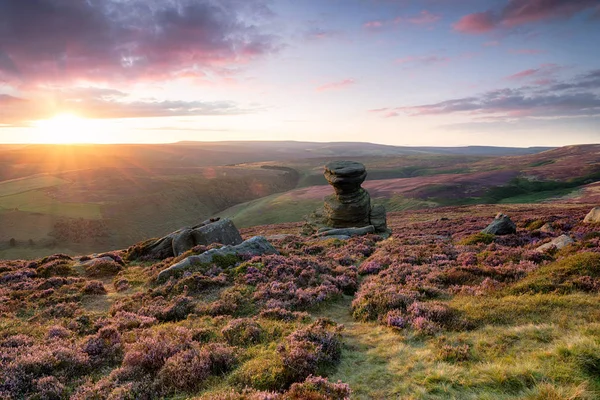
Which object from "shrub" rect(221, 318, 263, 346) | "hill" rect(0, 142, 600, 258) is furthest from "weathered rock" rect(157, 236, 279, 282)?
"hill" rect(0, 142, 600, 258)

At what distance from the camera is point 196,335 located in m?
10.6

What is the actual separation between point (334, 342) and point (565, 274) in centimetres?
1085

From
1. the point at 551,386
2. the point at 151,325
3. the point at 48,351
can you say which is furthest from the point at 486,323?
the point at 48,351

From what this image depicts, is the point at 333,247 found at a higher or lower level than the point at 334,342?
lower

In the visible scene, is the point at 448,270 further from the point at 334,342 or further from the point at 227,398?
the point at 227,398

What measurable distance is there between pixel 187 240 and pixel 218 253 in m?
7.36

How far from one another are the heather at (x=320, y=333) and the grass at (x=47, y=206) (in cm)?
6727

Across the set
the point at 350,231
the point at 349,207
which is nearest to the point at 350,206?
the point at 349,207

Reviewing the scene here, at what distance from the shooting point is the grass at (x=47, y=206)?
74000 mm

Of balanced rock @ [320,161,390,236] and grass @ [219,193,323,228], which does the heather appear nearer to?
balanced rock @ [320,161,390,236]

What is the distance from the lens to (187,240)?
89.2ft

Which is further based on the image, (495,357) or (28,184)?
(28,184)

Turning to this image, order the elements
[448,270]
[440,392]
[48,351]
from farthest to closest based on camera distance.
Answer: [448,270], [48,351], [440,392]

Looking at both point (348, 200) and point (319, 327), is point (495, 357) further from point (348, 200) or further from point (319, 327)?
point (348, 200)
